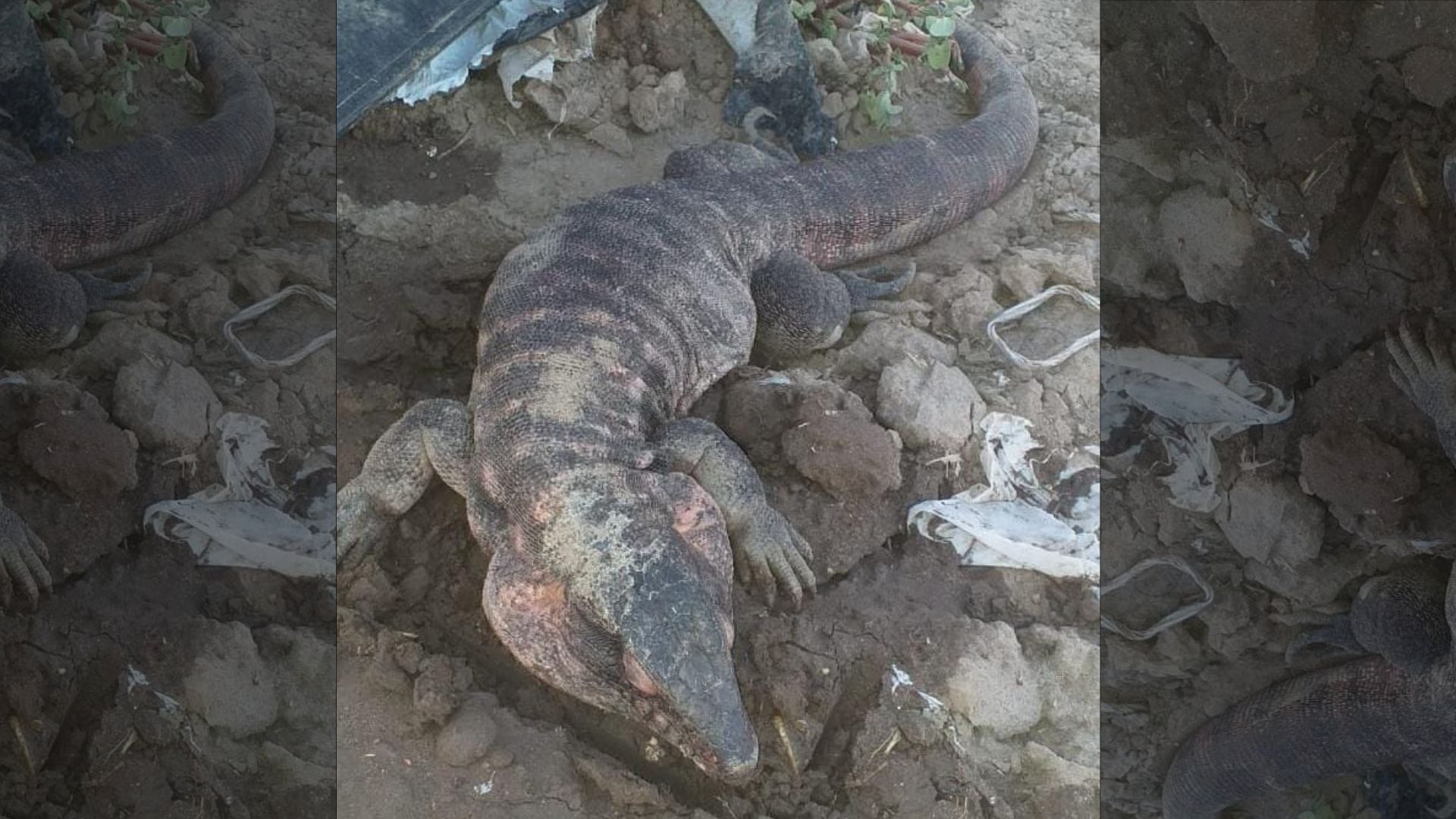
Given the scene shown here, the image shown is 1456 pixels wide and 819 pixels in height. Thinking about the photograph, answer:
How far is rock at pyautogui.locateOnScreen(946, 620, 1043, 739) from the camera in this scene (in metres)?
1.51

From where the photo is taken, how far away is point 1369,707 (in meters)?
1.23

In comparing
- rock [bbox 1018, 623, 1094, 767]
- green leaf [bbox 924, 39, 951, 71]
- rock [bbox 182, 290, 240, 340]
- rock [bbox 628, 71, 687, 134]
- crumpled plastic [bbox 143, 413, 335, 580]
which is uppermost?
rock [bbox 182, 290, 240, 340]

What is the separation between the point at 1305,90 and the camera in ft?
3.67

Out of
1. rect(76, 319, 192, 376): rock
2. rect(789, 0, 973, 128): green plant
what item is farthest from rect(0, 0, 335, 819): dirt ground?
rect(789, 0, 973, 128): green plant

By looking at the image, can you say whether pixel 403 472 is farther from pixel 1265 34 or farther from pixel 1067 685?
pixel 1265 34

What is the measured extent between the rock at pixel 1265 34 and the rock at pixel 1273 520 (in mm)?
366

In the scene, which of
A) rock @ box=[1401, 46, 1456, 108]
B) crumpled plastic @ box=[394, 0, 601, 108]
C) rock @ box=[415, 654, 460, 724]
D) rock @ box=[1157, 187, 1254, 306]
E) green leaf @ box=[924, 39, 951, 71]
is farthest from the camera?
green leaf @ box=[924, 39, 951, 71]

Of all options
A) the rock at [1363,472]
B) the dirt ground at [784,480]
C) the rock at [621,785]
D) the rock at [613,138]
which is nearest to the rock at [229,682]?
the dirt ground at [784,480]

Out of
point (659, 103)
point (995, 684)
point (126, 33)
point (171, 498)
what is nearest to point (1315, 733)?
point (995, 684)

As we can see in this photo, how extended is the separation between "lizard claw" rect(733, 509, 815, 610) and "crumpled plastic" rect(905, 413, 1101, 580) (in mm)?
143

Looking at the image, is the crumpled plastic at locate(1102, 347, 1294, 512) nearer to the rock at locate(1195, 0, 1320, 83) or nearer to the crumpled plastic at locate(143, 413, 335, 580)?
the rock at locate(1195, 0, 1320, 83)

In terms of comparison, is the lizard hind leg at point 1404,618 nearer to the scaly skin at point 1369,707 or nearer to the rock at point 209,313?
the scaly skin at point 1369,707

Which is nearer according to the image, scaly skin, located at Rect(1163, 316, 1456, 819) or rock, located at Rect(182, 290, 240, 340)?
scaly skin, located at Rect(1163, 316, 1456, 819)

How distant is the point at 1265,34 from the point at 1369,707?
638 millimetres
